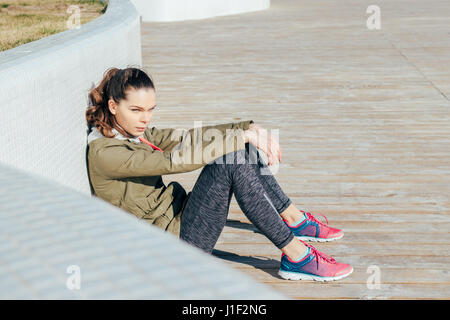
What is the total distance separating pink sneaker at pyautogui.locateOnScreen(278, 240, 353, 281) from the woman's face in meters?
0.95

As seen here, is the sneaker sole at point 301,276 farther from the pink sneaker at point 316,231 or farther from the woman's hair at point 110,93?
the woman's hair at point 110,93

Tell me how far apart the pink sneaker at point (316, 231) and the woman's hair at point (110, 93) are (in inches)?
43.8

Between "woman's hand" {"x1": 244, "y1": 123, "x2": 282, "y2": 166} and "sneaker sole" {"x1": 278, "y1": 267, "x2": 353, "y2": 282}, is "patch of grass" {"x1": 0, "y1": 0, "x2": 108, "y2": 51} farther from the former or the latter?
"sneaker sole" {"x1": 278, "y1": 267, "x2": 353, "y2": 282}

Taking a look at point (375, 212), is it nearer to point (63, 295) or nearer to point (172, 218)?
point (172, 218)

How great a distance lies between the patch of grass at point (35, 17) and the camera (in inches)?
262

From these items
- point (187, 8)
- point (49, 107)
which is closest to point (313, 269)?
point (49, 107)

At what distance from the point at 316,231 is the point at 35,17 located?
23.5 ft

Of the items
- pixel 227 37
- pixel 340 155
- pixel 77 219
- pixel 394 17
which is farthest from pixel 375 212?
pixel 394 17

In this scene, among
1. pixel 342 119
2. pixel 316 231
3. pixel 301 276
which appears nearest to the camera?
pixel 301 276

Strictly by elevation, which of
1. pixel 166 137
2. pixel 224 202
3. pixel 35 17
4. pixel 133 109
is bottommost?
pixel 224 202

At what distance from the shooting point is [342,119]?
6.08m

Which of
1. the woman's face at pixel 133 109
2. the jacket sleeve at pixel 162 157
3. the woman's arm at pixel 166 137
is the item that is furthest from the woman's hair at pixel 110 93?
the woman's arm at pixel 166 137

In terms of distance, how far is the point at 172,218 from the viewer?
3111 millimetres

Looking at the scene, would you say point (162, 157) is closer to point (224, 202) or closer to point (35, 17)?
point (224, 202)
